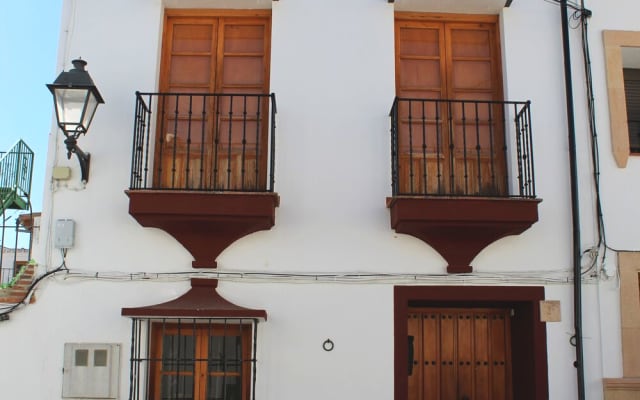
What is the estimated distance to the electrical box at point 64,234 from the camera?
6152mm

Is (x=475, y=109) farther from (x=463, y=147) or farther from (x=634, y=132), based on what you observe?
(x=634, y=132)

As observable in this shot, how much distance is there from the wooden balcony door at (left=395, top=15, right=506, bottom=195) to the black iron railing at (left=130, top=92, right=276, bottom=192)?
1384 mm

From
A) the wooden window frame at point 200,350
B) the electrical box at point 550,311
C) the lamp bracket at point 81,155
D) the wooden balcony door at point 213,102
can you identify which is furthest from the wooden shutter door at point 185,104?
the electrical box at point 550,311

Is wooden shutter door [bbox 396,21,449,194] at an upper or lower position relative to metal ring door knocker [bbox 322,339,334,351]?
upper

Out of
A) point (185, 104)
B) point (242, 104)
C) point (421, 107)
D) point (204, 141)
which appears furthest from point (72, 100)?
point (421, 107)

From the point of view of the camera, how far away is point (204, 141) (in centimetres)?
654

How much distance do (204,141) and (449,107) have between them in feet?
7.99

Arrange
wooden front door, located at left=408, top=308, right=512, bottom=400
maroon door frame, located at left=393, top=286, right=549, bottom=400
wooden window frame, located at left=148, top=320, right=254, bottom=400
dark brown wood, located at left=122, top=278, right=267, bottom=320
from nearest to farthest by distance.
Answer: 1. dark brown wood, located at left=122, top=278, right=267, bottom=320
2. maroon door frame, located at left=393, top=286, right=549, bottom=400
3. wooden window frame, located at left=148, top=320, right=254, bottom=400
4. wooden front door, located at left=408, top=308, right=512, bottom=400

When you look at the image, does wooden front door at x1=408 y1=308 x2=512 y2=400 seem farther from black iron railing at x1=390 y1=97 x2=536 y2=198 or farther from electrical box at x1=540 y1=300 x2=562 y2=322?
black iron railing at x1=390 y1=97 x2=536 y2=198

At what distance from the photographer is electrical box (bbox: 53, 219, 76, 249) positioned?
6.15m

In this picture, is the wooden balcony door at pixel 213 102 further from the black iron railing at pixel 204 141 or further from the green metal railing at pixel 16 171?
the green metal railing at pixel 16 171

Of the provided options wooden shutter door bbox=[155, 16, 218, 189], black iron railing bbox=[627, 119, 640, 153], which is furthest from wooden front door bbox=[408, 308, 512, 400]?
wooden shutter door bbox=[155, 16, 218, 189]

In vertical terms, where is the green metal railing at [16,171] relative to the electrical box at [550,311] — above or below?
above

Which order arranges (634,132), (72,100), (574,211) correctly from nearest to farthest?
(72,100) → (574,211) → (634,132)
